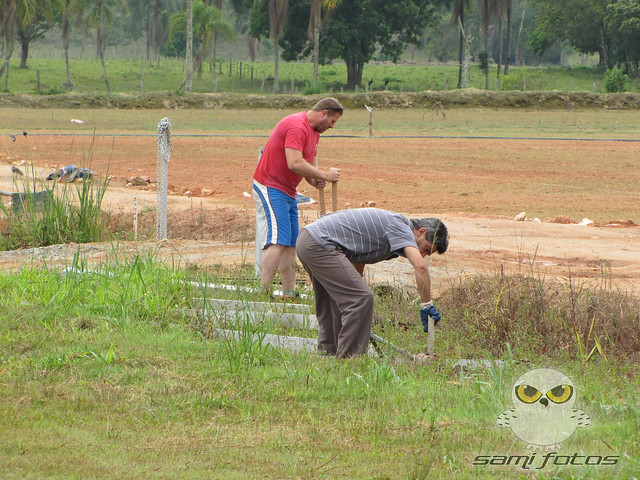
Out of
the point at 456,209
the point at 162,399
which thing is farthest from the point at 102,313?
the point at 456,209

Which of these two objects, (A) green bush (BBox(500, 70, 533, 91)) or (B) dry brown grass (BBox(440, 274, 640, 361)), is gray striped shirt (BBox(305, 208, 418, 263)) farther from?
(A) green bush (BBox(500, 70, 533, 91))

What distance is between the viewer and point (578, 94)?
42.3m

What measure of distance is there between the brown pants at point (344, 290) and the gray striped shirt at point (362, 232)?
7 cm

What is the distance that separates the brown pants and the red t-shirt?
1.49 m

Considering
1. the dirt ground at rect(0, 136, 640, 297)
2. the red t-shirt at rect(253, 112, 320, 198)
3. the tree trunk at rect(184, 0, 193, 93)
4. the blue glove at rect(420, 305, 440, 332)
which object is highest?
the tree trunk at rect(184, 0, 193, 93)

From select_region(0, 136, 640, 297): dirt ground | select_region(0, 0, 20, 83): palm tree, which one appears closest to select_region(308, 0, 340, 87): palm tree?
select_region(0, 0, 20, 83): palm tree

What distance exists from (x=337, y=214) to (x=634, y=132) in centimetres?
2496

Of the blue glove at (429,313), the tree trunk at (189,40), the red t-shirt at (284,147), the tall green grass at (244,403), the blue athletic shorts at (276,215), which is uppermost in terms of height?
the tree trunk at (189,40)

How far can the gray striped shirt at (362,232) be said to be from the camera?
18.5ft

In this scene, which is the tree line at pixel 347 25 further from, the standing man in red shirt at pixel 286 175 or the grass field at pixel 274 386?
the grass field at pixel 274 386

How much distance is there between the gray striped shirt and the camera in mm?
5642

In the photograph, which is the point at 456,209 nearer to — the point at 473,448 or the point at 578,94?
the point at 473,448

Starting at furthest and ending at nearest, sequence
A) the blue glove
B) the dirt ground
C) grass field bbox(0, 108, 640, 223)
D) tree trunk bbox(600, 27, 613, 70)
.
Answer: tree trunk bbox(600, 27, 613, 70)
grass field bbox(0, 108, 640, 223)
the dirt ground
the blue glove

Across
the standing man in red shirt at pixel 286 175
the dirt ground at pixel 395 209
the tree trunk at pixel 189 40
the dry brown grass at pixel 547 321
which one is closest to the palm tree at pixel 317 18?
the tree trunk at pixel 189 40
